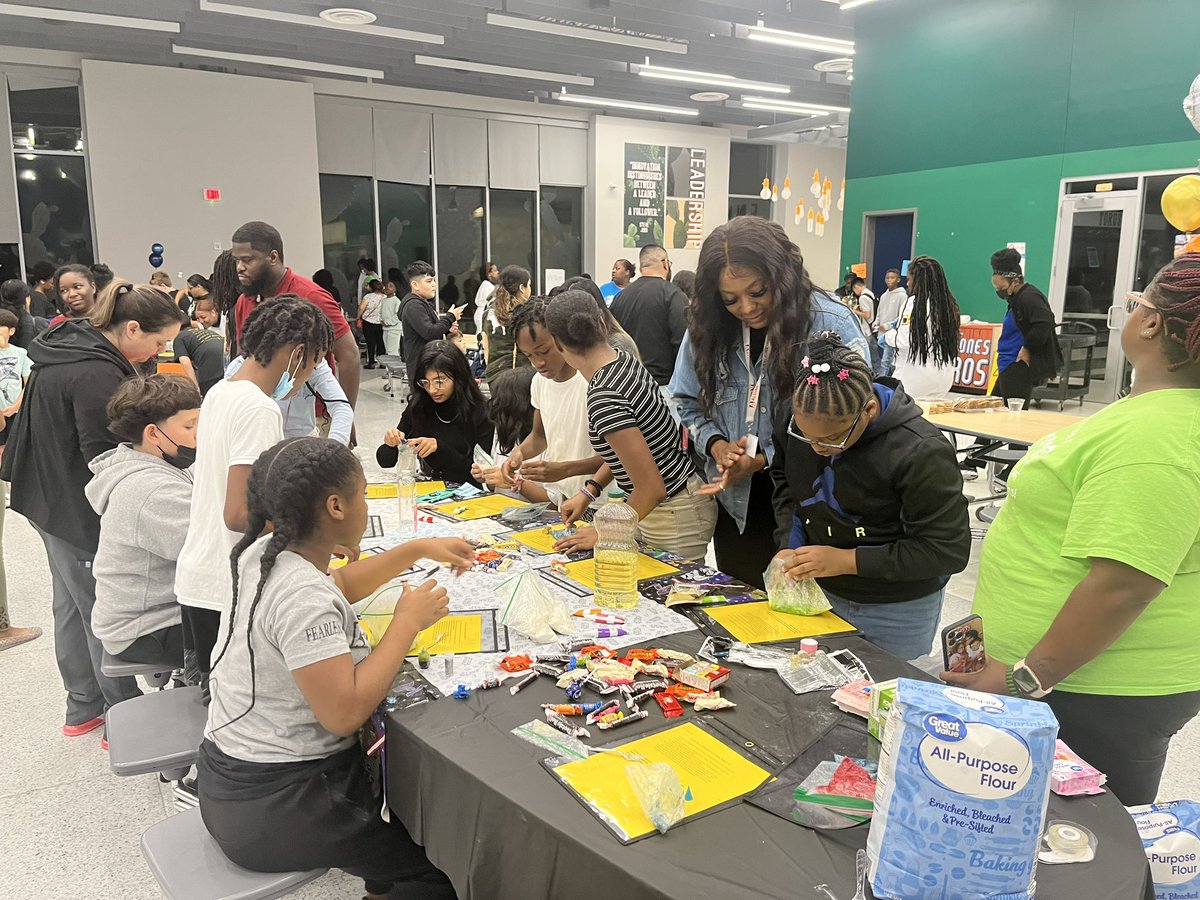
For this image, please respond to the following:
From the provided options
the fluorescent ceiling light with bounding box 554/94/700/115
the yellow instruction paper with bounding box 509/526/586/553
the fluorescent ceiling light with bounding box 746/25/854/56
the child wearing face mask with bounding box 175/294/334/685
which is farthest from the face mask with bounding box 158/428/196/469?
the fluorescent ceiling light with bounding box 554/94/700/115

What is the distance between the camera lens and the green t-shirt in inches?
51.7

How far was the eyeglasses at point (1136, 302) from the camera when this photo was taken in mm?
1394

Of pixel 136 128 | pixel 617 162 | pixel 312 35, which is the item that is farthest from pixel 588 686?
pixel 617 162

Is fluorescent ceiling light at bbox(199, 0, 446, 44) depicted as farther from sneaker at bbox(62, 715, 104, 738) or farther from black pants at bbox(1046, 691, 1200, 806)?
black pants at bbox(1046, 691, 1200, 806)

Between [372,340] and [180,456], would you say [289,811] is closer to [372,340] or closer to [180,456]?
[180,456]

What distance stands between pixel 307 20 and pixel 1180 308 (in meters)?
8.96

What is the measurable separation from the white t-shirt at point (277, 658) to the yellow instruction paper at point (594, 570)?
71 cm

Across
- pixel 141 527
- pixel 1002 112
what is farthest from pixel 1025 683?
pixel 1002 112

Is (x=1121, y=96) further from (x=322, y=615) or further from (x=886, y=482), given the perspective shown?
(x=322, y=615)

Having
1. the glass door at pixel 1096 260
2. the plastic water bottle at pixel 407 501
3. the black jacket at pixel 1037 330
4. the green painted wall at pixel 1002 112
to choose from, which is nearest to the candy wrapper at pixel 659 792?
the plastic water bottle at pixel 407 501

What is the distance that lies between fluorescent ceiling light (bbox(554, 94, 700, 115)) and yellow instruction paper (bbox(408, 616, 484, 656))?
1220cm

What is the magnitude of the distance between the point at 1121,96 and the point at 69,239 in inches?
482

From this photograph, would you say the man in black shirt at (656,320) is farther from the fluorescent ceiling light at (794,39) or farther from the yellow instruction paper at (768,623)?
the fluorescent ceiling light at (794,39)

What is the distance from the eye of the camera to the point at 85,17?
834cm
